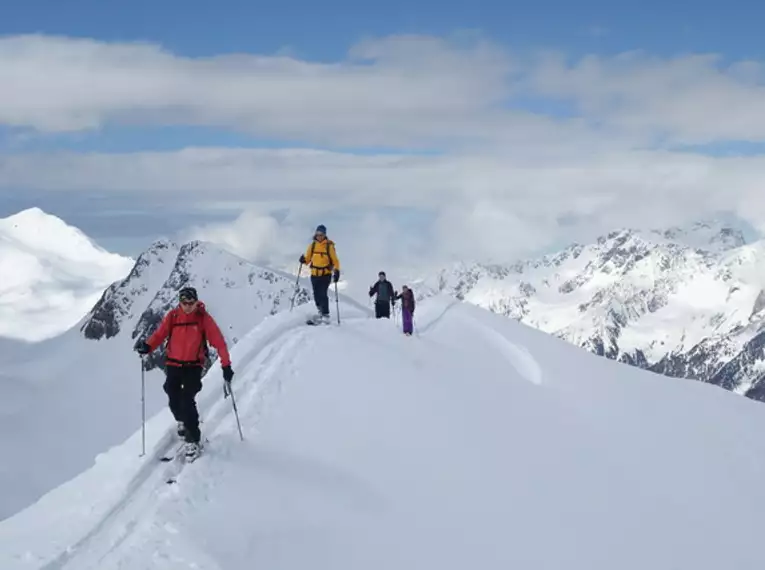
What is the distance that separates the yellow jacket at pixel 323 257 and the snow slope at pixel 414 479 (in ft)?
8.48

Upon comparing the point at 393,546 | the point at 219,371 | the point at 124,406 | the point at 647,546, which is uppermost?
the point at 219,371

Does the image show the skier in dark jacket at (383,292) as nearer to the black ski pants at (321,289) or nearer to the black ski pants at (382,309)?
the black ski pants at (382,309)

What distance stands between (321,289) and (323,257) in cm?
131

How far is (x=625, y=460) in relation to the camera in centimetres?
1769

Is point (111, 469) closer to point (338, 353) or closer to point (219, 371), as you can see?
point (219, 371)

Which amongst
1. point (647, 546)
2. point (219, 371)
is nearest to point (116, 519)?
point (219, 371)

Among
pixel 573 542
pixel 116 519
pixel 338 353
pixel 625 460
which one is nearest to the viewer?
pixel 116 519

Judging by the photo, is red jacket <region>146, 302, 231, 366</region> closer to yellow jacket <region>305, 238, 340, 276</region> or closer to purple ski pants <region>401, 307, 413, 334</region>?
yellow jacket <region>305, 238, 340, 276</region>

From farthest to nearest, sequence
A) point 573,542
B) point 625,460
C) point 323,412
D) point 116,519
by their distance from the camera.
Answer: point 625,460
point 323,412
point 573,542
point 116,519

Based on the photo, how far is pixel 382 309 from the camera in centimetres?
3284

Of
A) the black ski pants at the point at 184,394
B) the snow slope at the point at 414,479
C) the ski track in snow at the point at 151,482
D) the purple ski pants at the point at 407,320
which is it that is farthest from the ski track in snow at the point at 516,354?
the black ski pants at the point at 184,394

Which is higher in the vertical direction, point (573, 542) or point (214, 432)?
point (214, 432)

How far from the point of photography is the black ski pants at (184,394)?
13.1 m

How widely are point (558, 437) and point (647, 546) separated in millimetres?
4396
